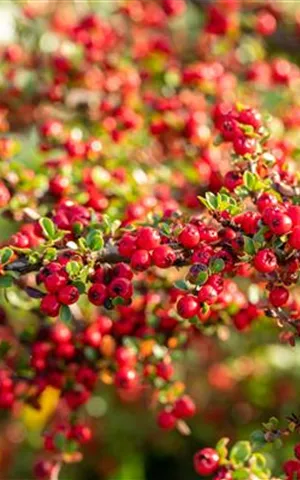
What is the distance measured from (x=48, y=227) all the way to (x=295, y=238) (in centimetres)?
49

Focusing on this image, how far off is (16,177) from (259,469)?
944mm

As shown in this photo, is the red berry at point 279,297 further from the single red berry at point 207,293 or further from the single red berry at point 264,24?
the single red berry at point 264,24

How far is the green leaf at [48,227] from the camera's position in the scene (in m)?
1.78

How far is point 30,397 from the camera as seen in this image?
7.40ft

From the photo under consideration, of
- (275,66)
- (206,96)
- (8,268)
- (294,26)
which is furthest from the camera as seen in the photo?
(294,26)

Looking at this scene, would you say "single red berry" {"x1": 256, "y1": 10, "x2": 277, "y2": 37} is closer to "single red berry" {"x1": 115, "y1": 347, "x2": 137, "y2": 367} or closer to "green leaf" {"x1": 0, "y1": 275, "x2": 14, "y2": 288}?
"single red berry" {"x1": 115, "y1": 347, "x2": 137, "y2": 367}

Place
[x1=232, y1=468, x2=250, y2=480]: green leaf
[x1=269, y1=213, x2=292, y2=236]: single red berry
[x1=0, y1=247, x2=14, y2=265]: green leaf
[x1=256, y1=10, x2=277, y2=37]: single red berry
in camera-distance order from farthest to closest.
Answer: [x1=256, y1=10, x2=277, y2=37]: single red berry → [x1=232, y1=468, x2=250, y2=480]: green leaf → [x1=0, y1=247, x2=14, y2=265]: green leaf → [x1=269, y1=213, x2=292, y2=236]: single red berry

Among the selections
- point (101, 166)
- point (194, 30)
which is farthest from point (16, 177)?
point (194, 30)

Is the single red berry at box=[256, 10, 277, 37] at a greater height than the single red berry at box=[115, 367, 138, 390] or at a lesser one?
greater

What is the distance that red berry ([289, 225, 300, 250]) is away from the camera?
5.39ft

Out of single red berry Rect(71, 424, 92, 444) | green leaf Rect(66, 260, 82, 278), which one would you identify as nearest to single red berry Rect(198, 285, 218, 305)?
green leaf Rect(66, 260, 82, 278)

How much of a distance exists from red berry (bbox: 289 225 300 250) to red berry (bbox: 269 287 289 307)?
0.12 m

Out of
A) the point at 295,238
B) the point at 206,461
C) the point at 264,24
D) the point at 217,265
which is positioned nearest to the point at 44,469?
the point at 206,461

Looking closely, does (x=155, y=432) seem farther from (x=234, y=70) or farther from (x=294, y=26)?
(x=294, y=26)
